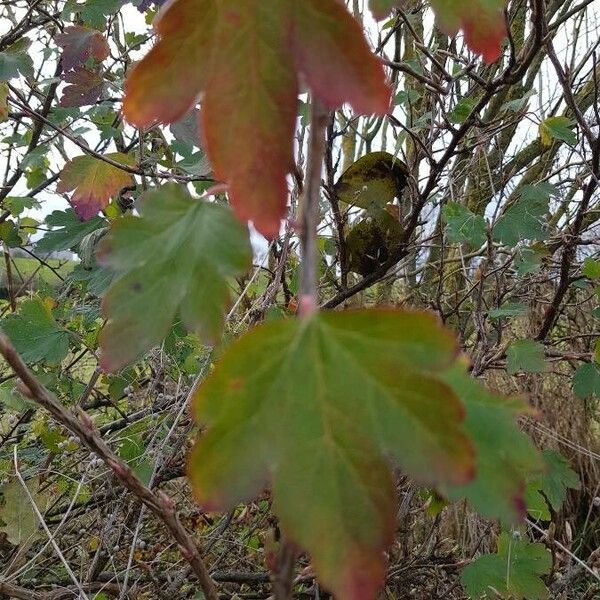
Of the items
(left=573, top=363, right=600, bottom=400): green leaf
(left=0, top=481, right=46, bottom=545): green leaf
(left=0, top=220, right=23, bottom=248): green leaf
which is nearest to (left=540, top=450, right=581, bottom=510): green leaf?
(left=573, top=363, right=600, bottom=400): green leaf

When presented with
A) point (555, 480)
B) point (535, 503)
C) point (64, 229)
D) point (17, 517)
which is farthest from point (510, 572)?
point (64, 229)

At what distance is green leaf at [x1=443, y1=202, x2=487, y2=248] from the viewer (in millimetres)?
1128

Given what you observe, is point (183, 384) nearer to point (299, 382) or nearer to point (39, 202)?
point (39, 202)

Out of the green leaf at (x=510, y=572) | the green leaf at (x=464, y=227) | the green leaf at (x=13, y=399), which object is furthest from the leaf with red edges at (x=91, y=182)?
the green leaf at (x=510, y=572)

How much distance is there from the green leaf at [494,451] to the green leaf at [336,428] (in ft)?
0.11

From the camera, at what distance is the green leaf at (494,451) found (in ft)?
0.95

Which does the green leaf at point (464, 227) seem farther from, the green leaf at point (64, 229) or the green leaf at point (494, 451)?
the green leaf at point (494, 451)

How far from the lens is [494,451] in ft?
0.97

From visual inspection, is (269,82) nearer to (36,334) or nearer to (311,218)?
(311,218)

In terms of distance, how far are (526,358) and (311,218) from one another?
Result: 84 centimetres

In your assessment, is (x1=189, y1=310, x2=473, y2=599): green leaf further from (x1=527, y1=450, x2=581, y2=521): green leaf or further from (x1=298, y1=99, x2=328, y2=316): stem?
(x1=527, y1=450, x2=581, y2=521): green leaf

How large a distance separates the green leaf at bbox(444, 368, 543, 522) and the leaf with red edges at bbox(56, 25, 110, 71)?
1.06m

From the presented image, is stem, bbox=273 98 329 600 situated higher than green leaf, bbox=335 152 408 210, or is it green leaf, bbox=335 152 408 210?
green leaf, bbox=335 152 408 210

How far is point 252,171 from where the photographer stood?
294 mm
